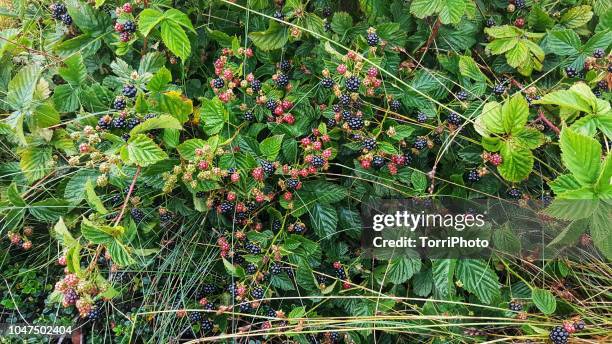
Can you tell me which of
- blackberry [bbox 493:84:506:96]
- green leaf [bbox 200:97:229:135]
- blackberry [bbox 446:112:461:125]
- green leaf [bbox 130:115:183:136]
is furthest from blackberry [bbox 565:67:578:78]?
green leaf [bbox 130:115:183:136]

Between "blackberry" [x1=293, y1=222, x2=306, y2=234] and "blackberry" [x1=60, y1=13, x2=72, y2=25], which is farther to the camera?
"blackberry" [x1=60, y1=13, x2=72, y2=25]

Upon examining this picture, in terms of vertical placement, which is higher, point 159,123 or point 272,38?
point 272,38

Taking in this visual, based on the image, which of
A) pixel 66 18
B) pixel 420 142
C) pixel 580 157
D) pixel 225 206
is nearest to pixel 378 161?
pixel 420 142

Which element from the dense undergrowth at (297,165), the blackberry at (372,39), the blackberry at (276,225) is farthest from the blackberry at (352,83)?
the blackberry at (276,225)

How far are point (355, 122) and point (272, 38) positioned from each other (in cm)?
43

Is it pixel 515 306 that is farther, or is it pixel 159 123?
pixel 515 306

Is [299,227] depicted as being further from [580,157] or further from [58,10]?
[58,10]

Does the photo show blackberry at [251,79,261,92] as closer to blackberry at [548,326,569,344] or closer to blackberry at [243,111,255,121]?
blackberry at [243,111,255,121]

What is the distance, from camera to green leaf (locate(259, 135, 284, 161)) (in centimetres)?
158

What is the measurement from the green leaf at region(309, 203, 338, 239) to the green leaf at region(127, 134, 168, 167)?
0.53 metres

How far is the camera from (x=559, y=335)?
1440 millimetres

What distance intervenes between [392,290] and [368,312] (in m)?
0.12

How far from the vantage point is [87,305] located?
1.29 m

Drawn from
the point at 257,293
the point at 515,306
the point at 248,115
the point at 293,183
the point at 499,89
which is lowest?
the point at 257,293
